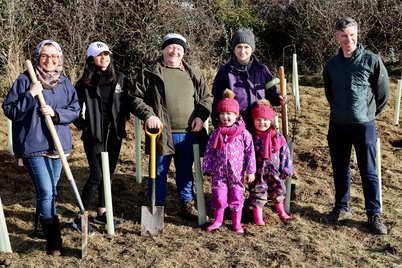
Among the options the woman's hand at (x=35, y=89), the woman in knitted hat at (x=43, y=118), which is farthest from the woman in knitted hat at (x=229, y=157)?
the woman's hand at (x=35, y=89)

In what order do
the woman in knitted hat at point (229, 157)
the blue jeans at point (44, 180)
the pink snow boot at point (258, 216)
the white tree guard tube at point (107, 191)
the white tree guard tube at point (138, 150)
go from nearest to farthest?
the blue jeans at point (44, 180)
the white tree guard tube at point (107, 191)
the woman in knitted hat at point (229, 157)
the pink snow boot at point (258, 216)
the white tree guard tube at point (138, 150)

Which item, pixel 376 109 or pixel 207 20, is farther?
pixel 207 20

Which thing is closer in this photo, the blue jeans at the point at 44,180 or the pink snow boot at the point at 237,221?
the blue jeans at the point at 44,180

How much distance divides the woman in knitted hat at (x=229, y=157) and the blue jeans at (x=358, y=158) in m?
0.90

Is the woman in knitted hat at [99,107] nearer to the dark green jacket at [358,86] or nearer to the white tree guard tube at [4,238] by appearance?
the white tree guard tube at [4,238]

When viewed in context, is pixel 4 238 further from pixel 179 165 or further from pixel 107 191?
pixel 179 165

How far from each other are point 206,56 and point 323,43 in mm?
3817

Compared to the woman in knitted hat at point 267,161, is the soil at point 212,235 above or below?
below

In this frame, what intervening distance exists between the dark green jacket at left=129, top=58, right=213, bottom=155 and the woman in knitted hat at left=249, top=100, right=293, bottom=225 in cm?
50

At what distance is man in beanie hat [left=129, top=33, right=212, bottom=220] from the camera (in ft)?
14.7

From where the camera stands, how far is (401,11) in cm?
1275

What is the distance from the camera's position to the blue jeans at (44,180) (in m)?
3.94

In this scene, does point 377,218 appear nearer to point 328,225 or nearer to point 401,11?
point 328,225

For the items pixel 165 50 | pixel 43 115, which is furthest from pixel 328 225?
pixel 43 115
